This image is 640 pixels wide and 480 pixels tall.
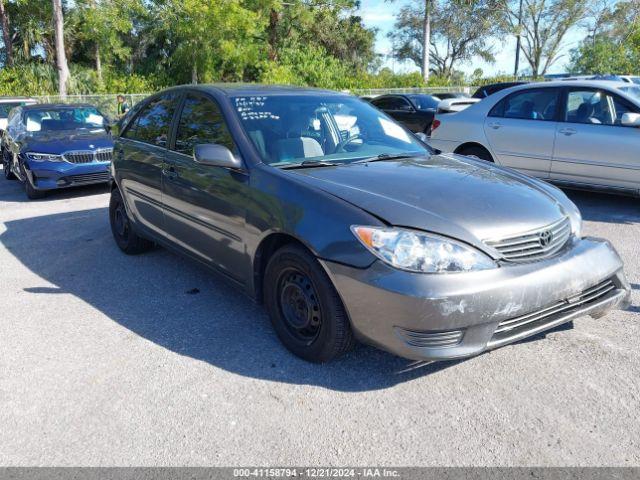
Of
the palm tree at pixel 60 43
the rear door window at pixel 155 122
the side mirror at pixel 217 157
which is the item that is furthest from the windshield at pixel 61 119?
A: the palm tree at pixel 60 43

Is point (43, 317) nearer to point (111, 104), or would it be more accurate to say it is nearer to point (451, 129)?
point (451, 129)

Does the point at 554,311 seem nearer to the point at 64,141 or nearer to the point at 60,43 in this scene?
the point at 64,141

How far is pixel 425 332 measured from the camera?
2.75 meters

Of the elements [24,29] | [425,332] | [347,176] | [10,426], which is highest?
[24,29]

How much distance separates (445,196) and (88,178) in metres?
7.44

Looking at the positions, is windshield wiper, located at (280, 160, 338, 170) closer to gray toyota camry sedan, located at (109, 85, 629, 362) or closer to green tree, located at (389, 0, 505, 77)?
gray toyota camry sedan, located at (109, 85, 629, 362)

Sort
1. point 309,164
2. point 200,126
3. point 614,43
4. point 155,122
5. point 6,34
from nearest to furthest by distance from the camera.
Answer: point 309,164, point 200,126, point 155,122, point 6,34, point 614,43

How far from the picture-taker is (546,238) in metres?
3.03

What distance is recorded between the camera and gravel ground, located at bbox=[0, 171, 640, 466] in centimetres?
256

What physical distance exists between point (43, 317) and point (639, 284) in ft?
15.2

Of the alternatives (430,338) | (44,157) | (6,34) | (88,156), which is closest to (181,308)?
(430,338)

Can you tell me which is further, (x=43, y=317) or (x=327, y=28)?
(x=327, y=28)

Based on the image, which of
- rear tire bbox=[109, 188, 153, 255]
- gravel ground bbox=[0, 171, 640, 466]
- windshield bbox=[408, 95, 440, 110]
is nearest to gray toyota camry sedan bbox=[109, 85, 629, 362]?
gravel ground bbox=[0, 171, 640, 466]

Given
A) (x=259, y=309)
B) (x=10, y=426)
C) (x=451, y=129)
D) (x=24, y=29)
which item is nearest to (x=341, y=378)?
(x=259, y=309)
